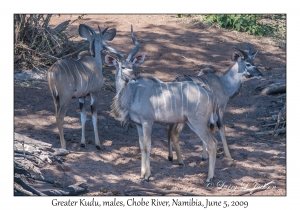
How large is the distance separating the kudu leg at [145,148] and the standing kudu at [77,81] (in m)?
0.81

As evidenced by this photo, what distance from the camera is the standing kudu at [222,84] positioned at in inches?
251

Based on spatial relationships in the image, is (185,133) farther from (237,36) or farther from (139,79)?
(237,36)

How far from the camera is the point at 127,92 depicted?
19.7 feet

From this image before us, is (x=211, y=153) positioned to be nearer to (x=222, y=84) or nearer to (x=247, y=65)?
(x=222, y=84)

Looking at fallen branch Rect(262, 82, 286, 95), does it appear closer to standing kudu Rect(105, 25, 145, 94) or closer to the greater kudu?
the greater kudu

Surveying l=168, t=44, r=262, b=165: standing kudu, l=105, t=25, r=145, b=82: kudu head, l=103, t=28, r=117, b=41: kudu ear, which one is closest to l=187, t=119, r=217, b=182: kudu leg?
l=168, t=44, r=262, b=165: standing kudu

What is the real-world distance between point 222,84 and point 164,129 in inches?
37.3

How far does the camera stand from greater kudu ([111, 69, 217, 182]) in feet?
19.1

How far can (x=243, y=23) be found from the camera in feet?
33.4

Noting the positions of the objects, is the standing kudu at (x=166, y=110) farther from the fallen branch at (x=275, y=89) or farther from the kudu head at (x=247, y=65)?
the fallen branch at (x=275, y=89)

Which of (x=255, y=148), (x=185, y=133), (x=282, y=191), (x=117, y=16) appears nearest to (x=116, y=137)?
(x=185, y=133)

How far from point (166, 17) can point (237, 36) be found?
1.26 m

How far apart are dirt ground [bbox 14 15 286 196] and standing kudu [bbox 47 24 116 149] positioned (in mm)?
316

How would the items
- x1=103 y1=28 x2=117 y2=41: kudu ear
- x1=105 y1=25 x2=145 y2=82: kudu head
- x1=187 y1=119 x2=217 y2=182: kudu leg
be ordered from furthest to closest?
x1=103 y1=28 x2=117 y2=41: kudu ear < x1=105 y1=25 x2=145 y2=82: kudu head < x1=187 y1=119 x2=217 y2=182: kudu leg
